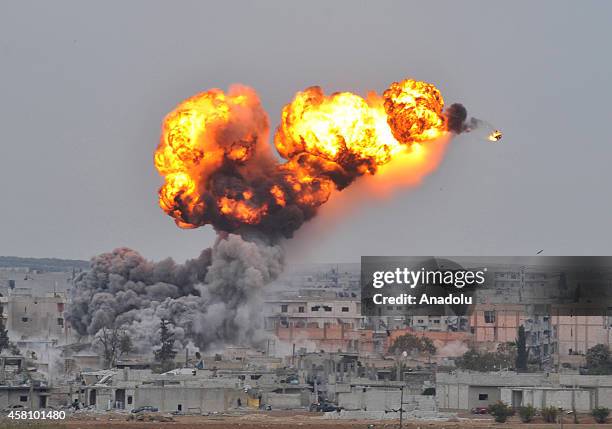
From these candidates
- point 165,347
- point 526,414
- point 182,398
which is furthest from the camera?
point 165,347

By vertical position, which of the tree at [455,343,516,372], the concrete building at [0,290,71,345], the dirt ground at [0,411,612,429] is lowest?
the dirt ground at [0,411,612,429]

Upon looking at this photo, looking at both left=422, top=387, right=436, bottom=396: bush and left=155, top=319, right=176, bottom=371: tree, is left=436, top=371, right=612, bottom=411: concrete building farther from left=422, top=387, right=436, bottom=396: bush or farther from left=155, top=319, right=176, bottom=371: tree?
left=155, top=319, right=176, bottom=371: tree

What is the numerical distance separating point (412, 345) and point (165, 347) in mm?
25471

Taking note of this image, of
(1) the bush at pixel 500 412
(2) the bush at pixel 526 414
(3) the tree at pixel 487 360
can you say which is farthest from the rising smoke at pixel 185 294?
(2) the bush at pixel 526 414

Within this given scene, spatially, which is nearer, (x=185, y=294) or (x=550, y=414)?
(x=550, y=414)

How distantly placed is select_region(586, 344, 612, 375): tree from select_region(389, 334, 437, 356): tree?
13.2 m

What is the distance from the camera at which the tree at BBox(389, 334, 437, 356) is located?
162375 millimetres

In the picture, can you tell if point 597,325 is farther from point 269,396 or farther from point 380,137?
point 269,396

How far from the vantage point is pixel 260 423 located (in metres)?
109

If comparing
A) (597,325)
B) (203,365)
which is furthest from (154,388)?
(597,325)

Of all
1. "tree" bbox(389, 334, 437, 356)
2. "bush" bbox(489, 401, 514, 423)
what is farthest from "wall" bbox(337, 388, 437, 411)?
"tree" bbox(389, 334, 437, 356)

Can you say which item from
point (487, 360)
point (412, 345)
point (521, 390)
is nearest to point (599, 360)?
point (487, 360)

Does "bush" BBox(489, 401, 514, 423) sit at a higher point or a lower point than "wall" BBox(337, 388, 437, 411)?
lower

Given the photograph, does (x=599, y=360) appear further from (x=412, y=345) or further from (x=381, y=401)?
(x=381, y=401)
